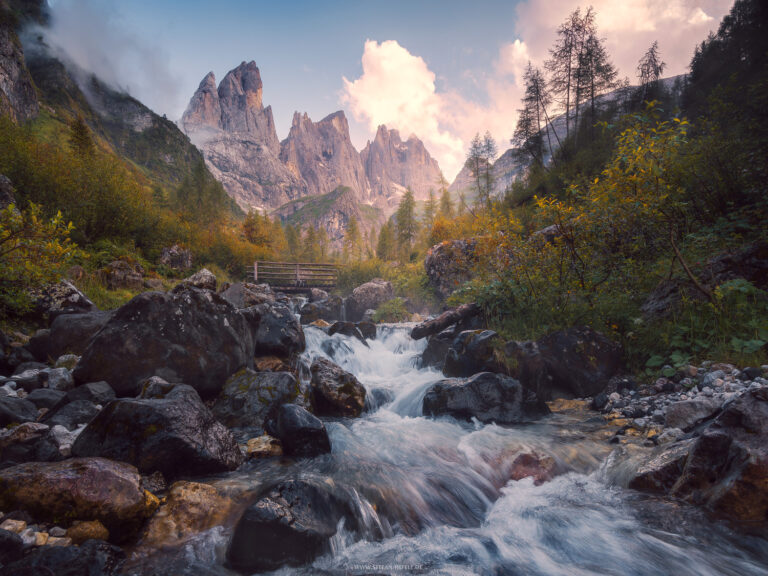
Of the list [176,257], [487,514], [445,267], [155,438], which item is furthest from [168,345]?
[176,257]

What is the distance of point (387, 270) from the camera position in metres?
33.4

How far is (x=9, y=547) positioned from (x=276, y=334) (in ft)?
22.2

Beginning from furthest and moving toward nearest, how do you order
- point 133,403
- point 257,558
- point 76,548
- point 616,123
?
1. point 616,123
2. point 133,403
3. point 257,558
4. point 76,548

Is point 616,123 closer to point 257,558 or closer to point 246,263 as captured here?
point 257,558

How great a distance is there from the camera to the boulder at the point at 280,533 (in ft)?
9.38

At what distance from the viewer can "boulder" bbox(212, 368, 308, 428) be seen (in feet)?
18.1

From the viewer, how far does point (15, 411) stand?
4.16 metres

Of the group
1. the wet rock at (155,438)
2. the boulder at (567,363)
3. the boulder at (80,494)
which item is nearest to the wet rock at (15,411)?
the wet rock at (155,438)

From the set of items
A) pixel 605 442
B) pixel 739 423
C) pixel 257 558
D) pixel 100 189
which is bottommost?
pixel 257 558

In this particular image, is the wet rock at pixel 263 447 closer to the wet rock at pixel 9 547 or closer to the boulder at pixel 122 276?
the wet rock at pixel 9 547

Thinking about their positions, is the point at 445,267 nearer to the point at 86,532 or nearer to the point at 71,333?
the point at 71,333

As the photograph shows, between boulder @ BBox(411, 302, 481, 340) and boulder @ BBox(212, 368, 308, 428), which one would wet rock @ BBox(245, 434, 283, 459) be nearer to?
→ boulder @ BBox(212, 368, 308, 428)

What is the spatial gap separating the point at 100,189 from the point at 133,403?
17.1 m

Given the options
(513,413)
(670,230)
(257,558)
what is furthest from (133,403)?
(670,230)
